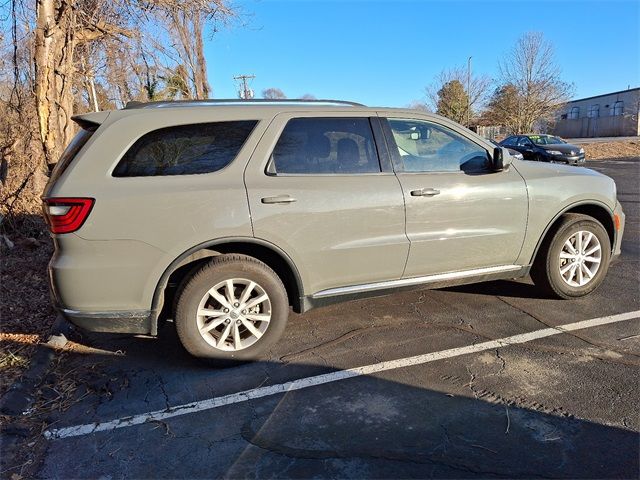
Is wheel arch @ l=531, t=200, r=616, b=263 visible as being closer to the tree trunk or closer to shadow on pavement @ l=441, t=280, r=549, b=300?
shadow on pavement @ l=441, t=280, r=549, b=300

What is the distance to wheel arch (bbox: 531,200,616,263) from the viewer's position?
4.21 m

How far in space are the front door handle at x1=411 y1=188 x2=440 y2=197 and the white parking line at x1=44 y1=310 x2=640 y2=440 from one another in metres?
1.25

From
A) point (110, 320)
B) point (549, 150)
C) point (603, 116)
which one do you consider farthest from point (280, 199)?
point (603, 116)

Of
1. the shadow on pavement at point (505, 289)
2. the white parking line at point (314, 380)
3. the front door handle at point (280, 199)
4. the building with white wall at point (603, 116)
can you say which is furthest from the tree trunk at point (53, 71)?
the building with white wall at point (603, 116)

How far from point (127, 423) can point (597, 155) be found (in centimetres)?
2985

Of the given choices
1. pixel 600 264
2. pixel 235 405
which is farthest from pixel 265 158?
pixel 600 264

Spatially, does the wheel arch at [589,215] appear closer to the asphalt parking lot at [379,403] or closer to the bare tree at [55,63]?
the asphalt parking lot at [379,403]

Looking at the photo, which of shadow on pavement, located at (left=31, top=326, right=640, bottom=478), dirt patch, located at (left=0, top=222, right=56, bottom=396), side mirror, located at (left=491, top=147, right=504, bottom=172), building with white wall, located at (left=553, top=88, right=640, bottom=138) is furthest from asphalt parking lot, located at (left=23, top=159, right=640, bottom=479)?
building with white wall, located at (left=553, top=88, right=640, bottom=138)

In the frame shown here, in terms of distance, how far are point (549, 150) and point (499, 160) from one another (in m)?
19.2

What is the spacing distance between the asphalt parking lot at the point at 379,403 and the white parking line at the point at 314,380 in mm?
13

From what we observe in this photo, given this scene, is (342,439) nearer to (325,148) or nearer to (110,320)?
(110,320)

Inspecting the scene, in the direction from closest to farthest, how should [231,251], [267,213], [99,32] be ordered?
[267,213] < [231,251] < [99,32]

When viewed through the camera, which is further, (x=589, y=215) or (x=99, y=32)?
(x=99, y=32)

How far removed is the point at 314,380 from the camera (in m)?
3.15
